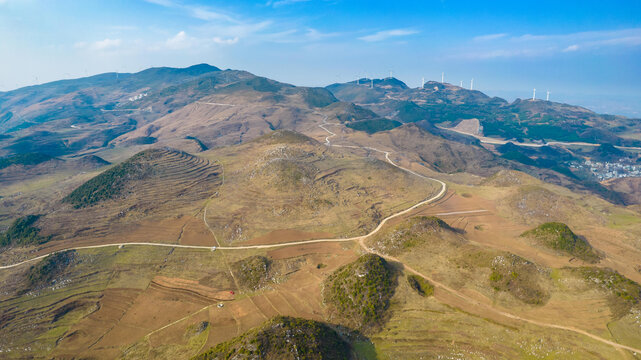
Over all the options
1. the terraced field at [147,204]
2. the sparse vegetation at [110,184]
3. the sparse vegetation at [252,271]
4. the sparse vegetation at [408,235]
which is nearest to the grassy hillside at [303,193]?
the sparse vegetation at [408,235]

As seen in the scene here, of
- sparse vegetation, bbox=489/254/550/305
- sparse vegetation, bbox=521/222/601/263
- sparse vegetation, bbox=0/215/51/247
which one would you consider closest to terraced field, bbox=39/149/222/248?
sparse vegetation, bbox=0/215/51/247

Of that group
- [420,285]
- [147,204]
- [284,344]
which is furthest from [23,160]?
[420,285]

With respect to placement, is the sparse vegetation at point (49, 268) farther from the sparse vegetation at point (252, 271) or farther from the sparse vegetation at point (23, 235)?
the sparse vegetation at point (252, 271)

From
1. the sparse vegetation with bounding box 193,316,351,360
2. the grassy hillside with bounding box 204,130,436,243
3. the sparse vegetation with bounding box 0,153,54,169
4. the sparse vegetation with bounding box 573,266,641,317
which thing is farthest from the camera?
the sparse vegetation with bounding box 0,153,54,169

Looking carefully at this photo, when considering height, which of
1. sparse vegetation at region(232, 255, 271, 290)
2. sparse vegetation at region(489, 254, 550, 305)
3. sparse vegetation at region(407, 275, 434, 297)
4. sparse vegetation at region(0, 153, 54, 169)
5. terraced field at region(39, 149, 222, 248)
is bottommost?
sparse vegetation at region(232, 255, 271, 290)

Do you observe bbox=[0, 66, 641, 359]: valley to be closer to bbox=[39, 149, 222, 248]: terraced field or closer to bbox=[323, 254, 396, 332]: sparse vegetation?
bbox=[323, 254, 396, 332]: sparse vegetation

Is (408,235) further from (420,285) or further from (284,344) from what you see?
(284,344)
